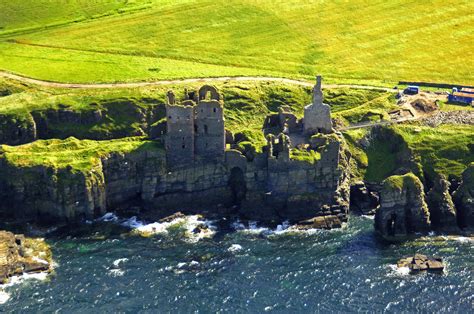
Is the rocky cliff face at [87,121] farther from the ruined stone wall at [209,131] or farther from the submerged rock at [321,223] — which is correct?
the submerged rock at [321,223]

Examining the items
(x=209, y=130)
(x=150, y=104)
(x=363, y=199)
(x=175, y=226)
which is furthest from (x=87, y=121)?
(x=363, y=199)

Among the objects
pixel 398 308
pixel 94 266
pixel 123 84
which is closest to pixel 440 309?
pixel 398 308

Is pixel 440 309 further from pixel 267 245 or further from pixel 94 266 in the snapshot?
pixel 94 266

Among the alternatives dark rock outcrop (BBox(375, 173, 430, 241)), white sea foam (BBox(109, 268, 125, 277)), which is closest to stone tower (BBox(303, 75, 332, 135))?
dark rock outcrop (BBox(375, 173, 430, 241))

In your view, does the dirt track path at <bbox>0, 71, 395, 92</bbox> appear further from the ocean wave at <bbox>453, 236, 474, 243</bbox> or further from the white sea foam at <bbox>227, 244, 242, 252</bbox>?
the ocean wave at <bbox>453, 236, 474, 243</bbox>

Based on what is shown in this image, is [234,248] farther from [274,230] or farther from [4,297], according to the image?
[4,297]

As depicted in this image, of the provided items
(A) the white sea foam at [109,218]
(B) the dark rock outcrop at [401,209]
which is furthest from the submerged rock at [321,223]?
(A) the white sea foam at [109,218]
